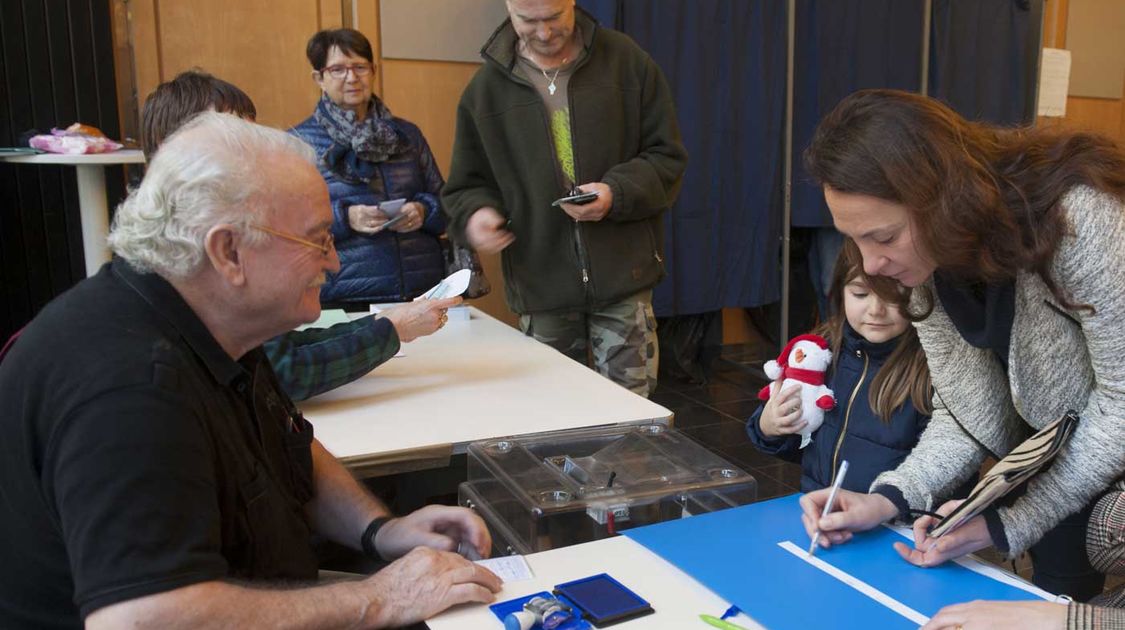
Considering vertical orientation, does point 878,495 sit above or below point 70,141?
below

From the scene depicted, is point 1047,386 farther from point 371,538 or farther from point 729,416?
point 729,416

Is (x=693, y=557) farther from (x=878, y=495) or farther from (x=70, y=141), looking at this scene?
(x=70, y=141)

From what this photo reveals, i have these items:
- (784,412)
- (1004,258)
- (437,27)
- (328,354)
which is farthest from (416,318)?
Answer: (437,27)

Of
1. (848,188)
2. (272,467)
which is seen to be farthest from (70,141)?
(848,188)

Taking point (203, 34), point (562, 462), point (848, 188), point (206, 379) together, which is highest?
point (203, 34)

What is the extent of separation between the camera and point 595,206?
2734 mm

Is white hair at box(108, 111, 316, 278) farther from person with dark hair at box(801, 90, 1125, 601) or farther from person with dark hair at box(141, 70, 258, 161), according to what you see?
person with dark hair at box(141, 70, 258, 161)

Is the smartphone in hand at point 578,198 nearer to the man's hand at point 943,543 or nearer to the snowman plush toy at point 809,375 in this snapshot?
the snowman plush toy at point 809,375

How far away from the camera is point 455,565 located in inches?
48.4

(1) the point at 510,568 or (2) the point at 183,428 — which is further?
(1) the point at 510,568

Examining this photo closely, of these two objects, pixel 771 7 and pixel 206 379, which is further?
pixel 771 7

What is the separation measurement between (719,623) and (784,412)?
0.79 meters

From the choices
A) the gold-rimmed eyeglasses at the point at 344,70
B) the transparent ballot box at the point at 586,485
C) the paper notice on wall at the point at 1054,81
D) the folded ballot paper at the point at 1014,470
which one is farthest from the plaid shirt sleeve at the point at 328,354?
the paper notice on wall at the point at 1054,81

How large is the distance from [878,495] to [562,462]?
541mm
